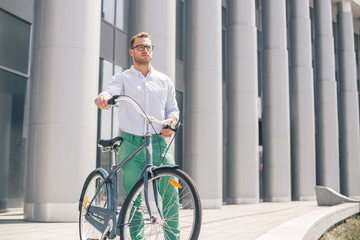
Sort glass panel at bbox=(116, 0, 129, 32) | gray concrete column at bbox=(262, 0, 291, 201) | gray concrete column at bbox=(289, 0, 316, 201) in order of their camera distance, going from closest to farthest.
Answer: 1. glass panel at bbox=(116, 0, 129, 32)
2. gray concrete column at bbox=(262, 0, 291, 201)
3. gray concrete column at bbox=(289, 0, 316, 201)

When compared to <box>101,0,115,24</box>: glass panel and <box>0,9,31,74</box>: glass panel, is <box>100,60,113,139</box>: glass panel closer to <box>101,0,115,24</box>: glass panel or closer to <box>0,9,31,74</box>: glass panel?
<box>101,0,115,24</box>: glass panel

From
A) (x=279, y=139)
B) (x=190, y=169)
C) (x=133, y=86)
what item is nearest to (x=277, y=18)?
(x=279, y=139)

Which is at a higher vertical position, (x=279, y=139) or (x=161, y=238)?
(x=279, y=139)

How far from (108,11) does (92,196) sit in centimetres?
1127

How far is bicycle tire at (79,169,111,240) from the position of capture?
3960 millimetres

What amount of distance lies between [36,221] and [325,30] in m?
22.3

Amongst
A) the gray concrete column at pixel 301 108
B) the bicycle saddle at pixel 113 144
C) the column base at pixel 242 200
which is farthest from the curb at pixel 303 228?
the gray concrete column at pixel 301 108

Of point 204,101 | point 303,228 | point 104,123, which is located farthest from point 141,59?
point 204,101

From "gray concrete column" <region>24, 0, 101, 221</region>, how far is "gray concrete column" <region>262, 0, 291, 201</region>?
12502 millimetres

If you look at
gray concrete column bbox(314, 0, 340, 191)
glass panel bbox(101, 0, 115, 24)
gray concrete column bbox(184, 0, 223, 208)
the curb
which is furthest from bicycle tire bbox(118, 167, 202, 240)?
gray concrete column bbox(314, 0, 340, 191)

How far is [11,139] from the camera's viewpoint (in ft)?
38.1

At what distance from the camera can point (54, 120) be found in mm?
8812

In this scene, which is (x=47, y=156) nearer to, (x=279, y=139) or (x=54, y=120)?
(x=54, y=120)

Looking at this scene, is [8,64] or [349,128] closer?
[8,64]
